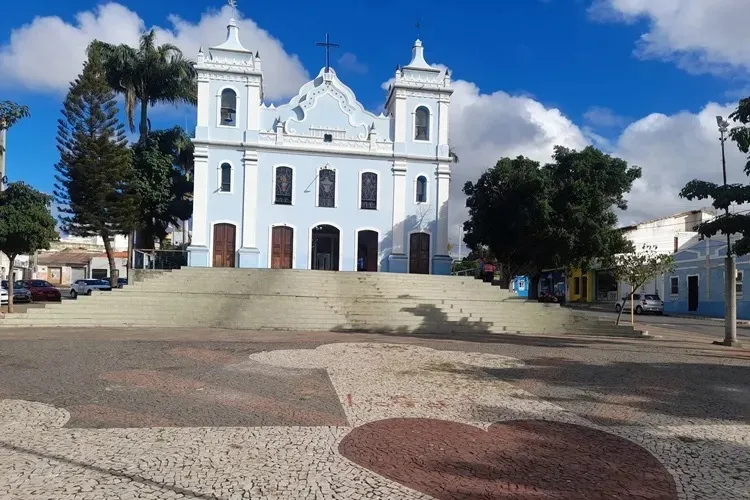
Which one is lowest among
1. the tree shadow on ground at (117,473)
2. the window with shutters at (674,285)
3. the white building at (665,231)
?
the tree shadow on ground at (117,473)

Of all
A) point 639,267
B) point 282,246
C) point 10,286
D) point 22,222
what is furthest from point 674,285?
point 10,286

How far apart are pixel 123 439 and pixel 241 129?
A: 2300 cm

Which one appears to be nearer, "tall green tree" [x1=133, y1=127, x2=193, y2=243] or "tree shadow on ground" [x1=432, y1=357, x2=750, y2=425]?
"tree shadow on ground" [x1=432, y1=357, x2=750, y2=425]

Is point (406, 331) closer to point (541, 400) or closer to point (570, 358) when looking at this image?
point (570, 358)

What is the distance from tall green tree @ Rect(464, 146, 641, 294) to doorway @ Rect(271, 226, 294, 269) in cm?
859

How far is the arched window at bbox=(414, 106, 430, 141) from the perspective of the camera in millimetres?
28172

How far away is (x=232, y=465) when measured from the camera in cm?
465

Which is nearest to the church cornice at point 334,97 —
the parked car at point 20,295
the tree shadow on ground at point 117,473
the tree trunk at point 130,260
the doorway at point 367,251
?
the doorway at point 367,251

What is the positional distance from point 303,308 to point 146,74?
19235 mm

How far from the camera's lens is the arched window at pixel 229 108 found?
2683 centimetres

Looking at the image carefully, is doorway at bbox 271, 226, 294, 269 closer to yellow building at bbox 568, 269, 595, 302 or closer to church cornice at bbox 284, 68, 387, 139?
church cornice at bbox 284, 68, 387, 139

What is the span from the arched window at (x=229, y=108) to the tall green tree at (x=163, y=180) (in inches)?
164

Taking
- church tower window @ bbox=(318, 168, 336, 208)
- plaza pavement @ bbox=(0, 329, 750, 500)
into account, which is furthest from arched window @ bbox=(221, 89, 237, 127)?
plaza pavement @ bbox=(0, 329, 750, 500)

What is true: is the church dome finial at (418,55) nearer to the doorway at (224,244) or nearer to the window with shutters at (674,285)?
the doorway at (224,244)
